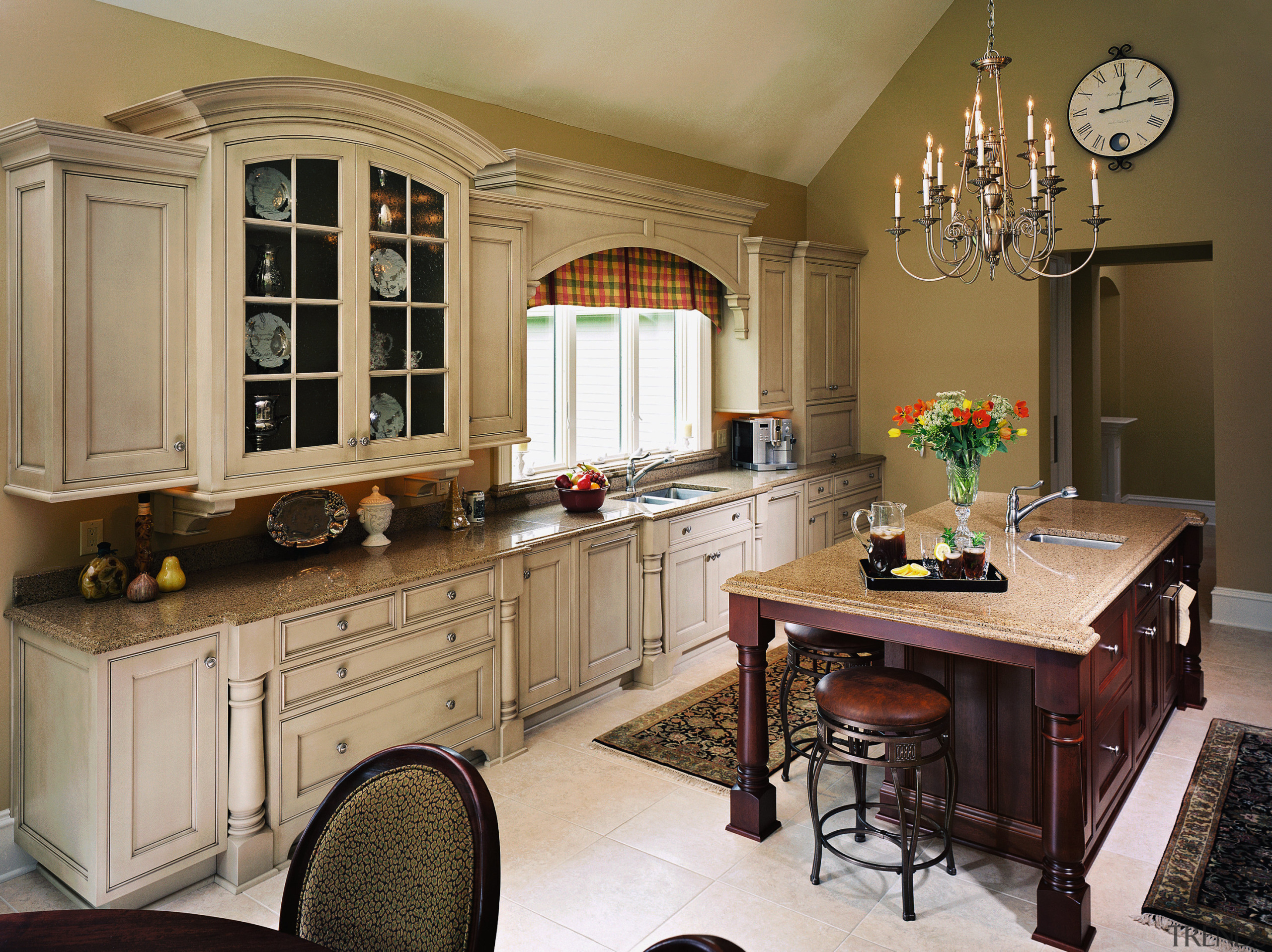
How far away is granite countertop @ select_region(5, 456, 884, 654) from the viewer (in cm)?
255

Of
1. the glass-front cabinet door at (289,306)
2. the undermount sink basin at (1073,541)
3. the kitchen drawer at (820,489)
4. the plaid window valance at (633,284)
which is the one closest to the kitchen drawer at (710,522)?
the kitchen drawer at (820,489)

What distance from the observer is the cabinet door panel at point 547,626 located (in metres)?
3.71

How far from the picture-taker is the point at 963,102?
19.2 ft

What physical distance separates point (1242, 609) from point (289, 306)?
205 inches

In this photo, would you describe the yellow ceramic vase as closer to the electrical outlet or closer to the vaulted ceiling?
the electrical outlet

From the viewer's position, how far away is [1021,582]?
2.86 metres

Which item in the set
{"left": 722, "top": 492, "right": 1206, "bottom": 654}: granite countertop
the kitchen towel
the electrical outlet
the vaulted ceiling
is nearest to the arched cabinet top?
the vaulted ceiling

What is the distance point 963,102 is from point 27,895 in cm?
607

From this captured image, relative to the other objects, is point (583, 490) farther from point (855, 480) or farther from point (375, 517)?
point (855, 480)

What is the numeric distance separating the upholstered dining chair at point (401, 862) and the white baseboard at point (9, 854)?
1.83 m

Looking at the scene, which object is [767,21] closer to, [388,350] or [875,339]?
[875,339]

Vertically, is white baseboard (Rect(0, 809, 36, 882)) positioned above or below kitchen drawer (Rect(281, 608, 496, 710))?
below

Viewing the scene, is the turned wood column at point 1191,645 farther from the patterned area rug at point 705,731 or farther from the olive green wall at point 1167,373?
the olive green wall at point 1167,373

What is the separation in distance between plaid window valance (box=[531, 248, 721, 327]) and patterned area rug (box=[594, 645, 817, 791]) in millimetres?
1940
